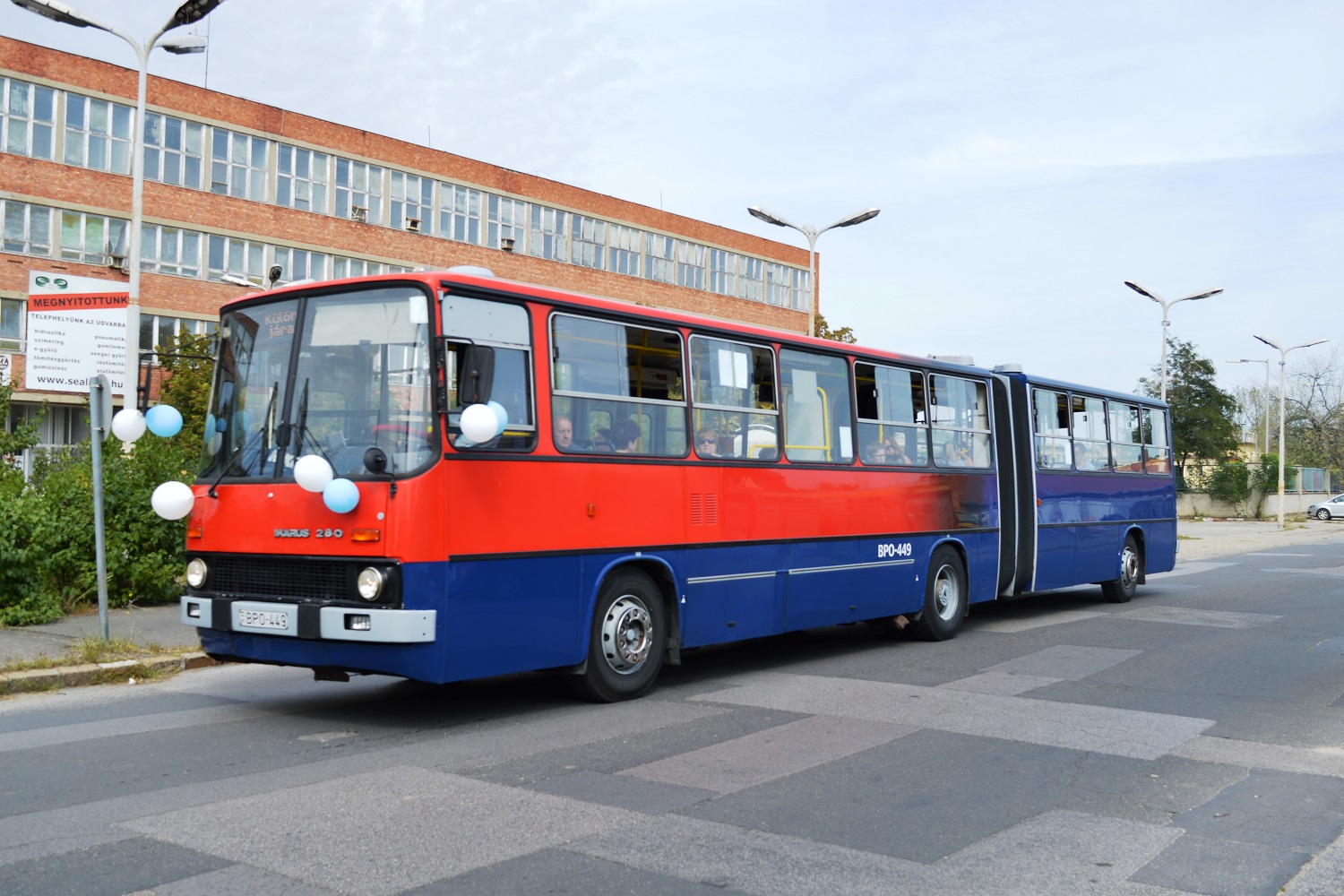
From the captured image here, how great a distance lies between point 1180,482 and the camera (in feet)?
183

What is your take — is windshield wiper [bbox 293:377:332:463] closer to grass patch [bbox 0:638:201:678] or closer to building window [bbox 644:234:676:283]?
grass patch [bbox 0:638:201:678]

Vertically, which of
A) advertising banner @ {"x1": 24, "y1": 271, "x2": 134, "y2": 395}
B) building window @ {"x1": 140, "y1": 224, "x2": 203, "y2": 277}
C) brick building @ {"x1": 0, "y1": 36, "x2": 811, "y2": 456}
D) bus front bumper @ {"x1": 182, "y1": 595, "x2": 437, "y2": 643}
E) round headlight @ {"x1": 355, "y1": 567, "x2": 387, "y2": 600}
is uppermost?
brick building @ {"x1": 0, "y1": 36, "x2": 811, "y2": 456}

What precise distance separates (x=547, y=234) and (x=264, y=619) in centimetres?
5191

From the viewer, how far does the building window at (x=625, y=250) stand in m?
62.0

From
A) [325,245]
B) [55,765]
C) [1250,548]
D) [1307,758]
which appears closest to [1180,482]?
[1250,548]

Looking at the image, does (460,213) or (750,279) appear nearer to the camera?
(460,213)

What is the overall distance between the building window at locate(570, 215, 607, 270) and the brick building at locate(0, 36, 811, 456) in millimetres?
75

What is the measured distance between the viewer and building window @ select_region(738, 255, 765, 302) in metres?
70.0

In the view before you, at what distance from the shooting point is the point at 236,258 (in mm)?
45844

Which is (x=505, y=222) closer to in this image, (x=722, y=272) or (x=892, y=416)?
(x=722, y=272)

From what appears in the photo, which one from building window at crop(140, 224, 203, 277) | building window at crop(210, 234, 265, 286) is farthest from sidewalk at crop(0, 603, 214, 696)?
building window at crop(210, 234, 265, 286)

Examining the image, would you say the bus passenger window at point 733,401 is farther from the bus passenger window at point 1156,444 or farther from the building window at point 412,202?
the building window at point 412,202

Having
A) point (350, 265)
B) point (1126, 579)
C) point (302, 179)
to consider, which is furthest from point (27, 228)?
Answer: point (1126, 579)

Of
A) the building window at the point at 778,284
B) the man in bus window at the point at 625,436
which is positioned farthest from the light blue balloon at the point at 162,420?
the building window at the point at 778,284
